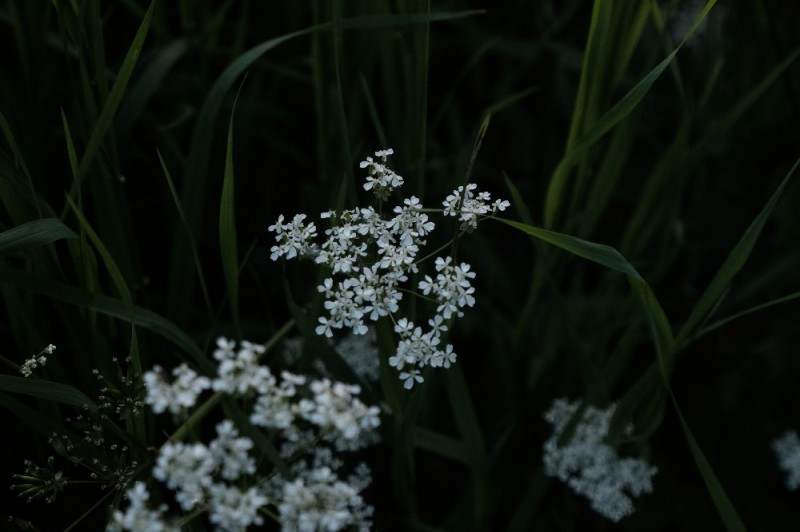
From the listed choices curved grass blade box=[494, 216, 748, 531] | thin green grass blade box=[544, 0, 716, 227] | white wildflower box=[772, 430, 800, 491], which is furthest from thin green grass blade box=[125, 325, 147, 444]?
white wildflower box=[772, 430, 800, 491]

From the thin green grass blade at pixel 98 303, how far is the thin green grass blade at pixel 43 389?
0.16m

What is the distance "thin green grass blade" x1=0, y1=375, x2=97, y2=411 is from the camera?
1274mm

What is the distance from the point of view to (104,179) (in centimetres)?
166

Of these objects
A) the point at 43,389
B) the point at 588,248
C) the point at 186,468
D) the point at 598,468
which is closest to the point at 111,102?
the point at 43,389

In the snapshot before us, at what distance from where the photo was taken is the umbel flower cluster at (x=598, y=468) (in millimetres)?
1798

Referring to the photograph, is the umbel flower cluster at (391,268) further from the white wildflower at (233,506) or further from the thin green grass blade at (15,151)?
the thin green grass blade at (15,151)

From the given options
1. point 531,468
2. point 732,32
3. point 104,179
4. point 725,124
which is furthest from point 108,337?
point 732,32

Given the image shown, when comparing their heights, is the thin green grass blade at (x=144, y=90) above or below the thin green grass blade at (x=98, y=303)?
above

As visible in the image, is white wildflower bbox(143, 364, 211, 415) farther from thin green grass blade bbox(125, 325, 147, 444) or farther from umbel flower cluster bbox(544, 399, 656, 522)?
umbel flower cluster bbox(544, 399, 656, 522)

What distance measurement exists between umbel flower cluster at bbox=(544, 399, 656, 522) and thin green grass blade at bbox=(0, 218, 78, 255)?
116 cm

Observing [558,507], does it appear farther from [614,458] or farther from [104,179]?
[104,179]

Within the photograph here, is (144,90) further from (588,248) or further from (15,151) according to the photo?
(588,248)

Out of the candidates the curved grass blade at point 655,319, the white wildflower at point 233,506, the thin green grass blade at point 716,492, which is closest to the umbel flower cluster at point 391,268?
the curved grass blade at point 655,319

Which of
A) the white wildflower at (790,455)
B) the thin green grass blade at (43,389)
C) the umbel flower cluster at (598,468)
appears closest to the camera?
the thin green grass blade at (43,389)
